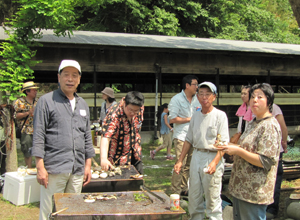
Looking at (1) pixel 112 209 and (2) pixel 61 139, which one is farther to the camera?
(2) pixel 61 139

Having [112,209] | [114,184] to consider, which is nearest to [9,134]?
[114,184]

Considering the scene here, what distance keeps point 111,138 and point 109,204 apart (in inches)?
47.7

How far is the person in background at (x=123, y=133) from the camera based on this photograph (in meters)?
3.93

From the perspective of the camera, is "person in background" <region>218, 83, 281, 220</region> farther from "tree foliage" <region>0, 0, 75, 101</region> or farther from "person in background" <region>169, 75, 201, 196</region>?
"tree foliage" <region>0, 0, 75, 101</region>

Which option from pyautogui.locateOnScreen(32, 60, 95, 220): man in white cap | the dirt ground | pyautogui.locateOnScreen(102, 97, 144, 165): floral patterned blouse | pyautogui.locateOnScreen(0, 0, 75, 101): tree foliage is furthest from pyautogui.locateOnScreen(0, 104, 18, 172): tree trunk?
pyautogui.locateOnScreen(32, 60, 95, 220): man in white cap

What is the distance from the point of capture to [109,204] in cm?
311

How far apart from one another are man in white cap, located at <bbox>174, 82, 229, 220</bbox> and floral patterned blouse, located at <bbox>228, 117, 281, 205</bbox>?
718 millimetres

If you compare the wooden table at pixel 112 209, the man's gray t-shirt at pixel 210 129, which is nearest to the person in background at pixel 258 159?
the wooden table at pixel 112 209

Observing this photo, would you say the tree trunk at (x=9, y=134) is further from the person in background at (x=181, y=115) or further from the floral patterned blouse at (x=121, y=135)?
the person in background at (x=181, y=115)

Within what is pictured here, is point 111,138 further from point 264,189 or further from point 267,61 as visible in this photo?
point 267,61

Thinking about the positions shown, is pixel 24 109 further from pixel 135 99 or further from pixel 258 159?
pixel 258 159

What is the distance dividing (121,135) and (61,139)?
3.63ft

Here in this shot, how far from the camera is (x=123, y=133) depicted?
4.17 meters

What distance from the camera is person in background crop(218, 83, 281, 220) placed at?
290 cm
